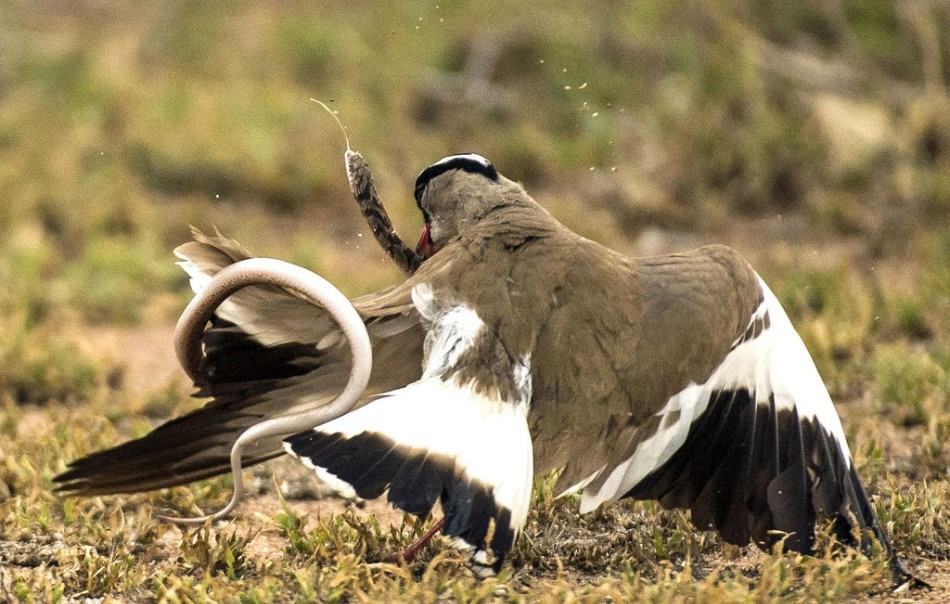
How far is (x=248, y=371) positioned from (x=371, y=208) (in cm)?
62

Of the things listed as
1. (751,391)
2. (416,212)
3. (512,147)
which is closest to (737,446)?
(751,391)

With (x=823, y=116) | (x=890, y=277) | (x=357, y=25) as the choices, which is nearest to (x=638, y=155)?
(x=823, y=116)

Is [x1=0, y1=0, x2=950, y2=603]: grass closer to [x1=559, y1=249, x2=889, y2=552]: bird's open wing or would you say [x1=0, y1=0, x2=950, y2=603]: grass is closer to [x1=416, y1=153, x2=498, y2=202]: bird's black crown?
[x1=559, y1=249, x2=889, y2=552]: bird's open wing

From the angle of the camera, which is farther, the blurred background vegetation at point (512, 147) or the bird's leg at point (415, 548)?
the blurred background vegetation at point (512, 147)

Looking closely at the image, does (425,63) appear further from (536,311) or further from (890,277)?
(536,311)

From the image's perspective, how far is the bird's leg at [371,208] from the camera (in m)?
3.73

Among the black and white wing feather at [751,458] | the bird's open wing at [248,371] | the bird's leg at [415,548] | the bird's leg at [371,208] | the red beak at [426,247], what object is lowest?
the bird's leg at [415,548]

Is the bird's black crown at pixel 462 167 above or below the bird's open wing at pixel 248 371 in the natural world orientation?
above

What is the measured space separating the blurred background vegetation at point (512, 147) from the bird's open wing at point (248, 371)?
5.68ft

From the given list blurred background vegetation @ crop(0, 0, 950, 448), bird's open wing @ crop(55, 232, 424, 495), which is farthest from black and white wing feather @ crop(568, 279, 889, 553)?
blurred background vegetation @ crop(0, 0, 950, 448)

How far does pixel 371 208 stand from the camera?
374 centimetres

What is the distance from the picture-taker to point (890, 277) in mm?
6254

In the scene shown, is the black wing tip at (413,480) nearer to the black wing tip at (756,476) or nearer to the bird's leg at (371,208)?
the black wing tip at (756,476)

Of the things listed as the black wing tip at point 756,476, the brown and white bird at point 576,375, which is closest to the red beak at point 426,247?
the brown and white bird at point 576,375
